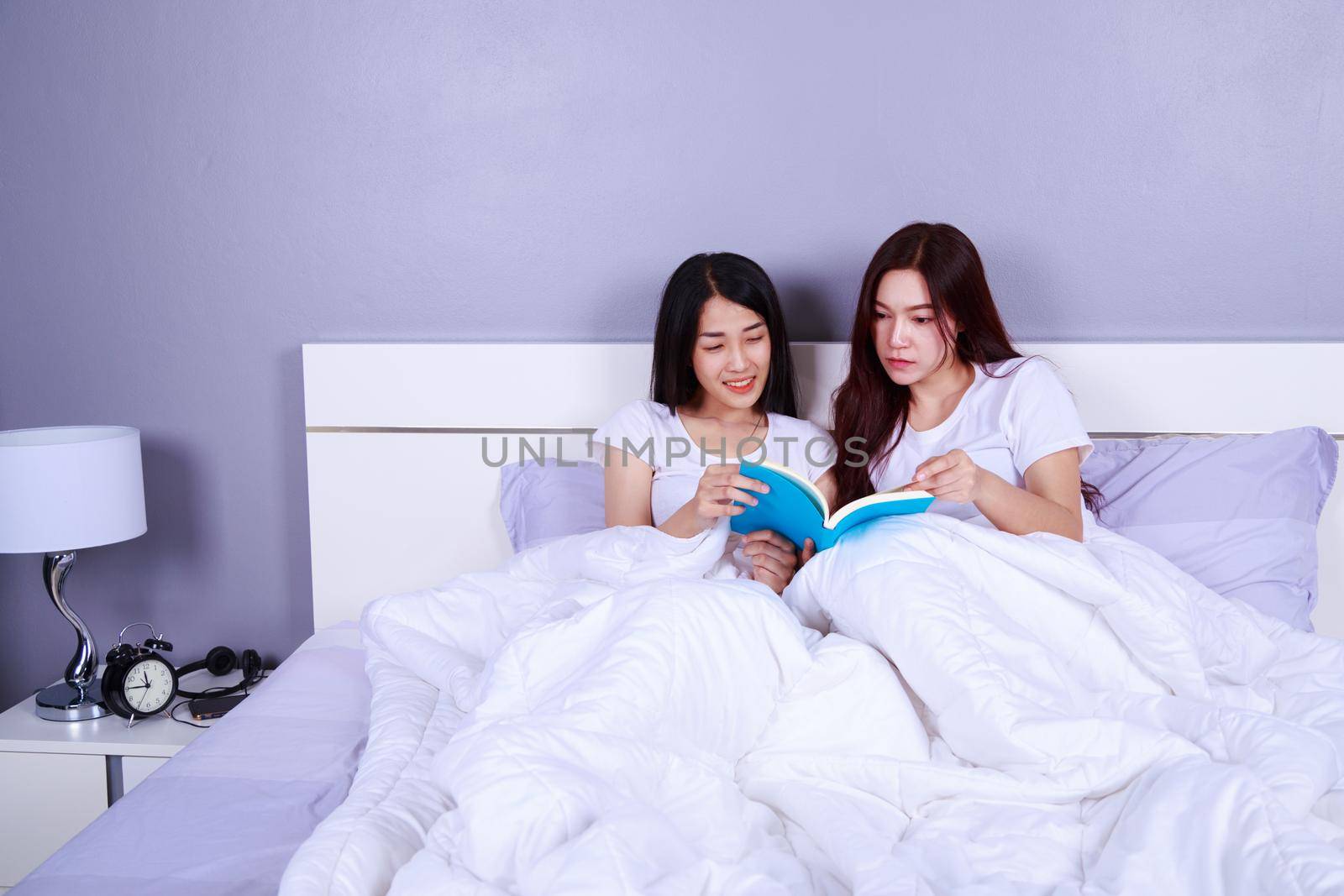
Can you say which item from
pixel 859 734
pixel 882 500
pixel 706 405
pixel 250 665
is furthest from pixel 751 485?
pixel 250 665

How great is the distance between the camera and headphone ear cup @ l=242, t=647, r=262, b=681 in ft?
6.41

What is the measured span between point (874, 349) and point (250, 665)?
1454 millimetres

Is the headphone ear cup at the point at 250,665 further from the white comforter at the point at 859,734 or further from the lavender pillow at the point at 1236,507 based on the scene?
the lavender pillow at the point at 1236,507

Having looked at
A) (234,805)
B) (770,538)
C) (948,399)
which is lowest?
(234,805)

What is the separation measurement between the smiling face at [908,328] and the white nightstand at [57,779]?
4.90 ft

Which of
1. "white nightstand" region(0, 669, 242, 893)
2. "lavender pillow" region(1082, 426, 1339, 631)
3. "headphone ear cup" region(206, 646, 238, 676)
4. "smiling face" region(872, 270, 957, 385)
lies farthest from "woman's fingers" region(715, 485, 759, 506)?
"headphone ear cup" region(206, 646, 238, 676)

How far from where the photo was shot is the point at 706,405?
1903 millimetres

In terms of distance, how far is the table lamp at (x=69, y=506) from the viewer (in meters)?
1.69

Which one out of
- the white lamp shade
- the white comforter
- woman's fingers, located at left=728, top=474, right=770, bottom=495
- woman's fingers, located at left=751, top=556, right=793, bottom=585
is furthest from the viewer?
the white lamp shade

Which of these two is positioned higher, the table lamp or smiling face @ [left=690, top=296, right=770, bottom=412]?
smiling face @ [left=690, top=296, right=770, bottom=412]

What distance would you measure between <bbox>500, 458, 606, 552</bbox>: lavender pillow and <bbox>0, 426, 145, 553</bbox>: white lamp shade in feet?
2.42

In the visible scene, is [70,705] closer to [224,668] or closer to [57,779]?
[57,779]

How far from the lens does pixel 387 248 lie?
2.01 meters

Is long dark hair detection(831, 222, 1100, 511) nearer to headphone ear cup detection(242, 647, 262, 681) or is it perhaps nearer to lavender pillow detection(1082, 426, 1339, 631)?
lavender pillow detection(1082, 426, 1339, 631)
